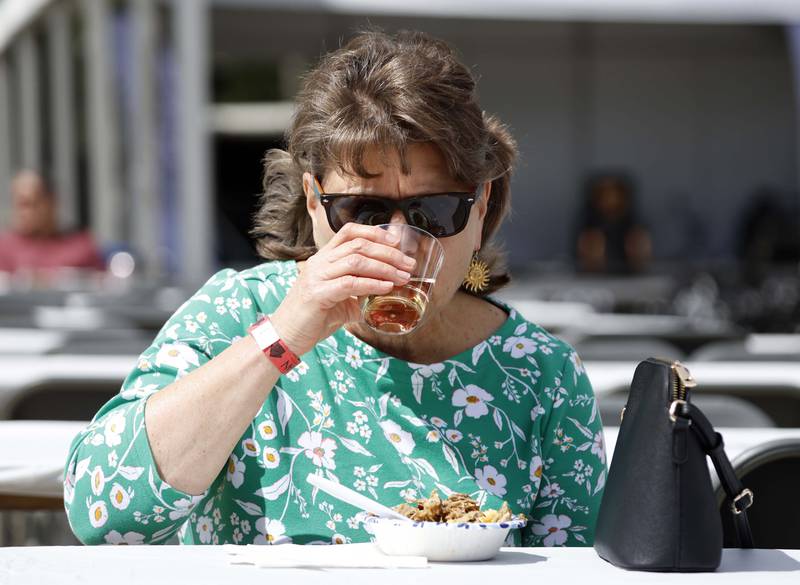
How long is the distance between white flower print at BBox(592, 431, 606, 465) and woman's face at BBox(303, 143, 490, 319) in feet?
1.03

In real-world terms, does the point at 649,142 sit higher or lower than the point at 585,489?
higher

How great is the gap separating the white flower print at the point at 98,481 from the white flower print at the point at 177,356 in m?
0.17

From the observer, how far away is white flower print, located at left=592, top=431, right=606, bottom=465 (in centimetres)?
180

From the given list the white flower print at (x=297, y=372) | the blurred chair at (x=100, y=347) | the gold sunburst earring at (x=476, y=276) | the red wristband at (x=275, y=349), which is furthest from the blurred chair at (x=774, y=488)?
the blurred chair at (x=100, y=347)

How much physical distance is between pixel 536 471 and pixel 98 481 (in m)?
0.63

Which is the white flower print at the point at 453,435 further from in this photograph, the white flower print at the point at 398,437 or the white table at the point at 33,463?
Result: the white table at the point at 33,463

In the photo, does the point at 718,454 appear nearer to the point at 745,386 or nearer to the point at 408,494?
the point at 408,494

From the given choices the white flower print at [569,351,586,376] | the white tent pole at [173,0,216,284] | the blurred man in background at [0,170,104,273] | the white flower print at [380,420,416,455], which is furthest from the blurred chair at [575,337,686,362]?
the white tent pole at [173,0,216,284]

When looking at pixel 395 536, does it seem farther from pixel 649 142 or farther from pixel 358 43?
pixel 649 142

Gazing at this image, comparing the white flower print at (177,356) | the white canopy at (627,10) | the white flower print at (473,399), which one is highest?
the white canopy at (627,10)

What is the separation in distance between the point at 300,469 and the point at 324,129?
1.55 feet

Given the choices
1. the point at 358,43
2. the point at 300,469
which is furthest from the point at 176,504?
the point at 358,43

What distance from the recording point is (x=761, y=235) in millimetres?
15617

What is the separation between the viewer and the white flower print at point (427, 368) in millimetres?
1770
